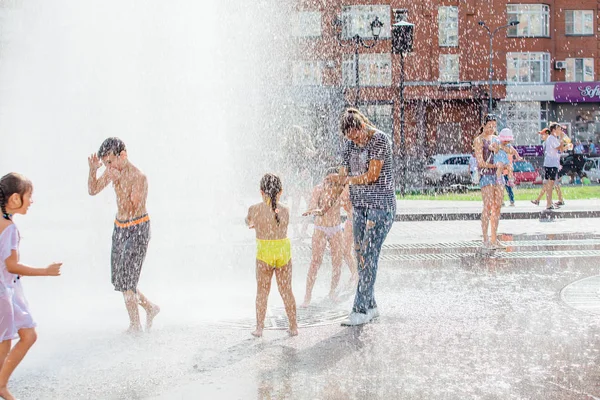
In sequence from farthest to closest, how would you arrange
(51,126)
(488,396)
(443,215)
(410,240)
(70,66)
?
(51,126) → (70,66) → (443,215) → (410,240) → (488,396)

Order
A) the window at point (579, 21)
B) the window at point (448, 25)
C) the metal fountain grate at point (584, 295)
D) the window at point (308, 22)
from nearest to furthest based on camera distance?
the metal fountain grate at point (584, 295) → the window at point (308, 22) → the window at point (448, 25) → the window at point (579, 21)

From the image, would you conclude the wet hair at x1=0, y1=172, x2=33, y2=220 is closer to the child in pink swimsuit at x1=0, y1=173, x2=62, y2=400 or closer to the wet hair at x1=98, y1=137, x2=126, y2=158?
the child in pink swimsuit at x1=0, y1=173, x2=62, y2=400

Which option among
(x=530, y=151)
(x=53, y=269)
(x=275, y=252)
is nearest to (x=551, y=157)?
(x=275, y=252)

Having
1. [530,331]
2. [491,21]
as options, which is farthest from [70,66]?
[491,21]

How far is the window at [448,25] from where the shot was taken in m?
44.9

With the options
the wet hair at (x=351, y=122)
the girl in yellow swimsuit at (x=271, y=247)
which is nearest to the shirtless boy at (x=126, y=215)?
the girl in yellow swimsuit at (x=271, y=247)

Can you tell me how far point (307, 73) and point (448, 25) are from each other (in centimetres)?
902

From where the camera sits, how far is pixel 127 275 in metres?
6.07

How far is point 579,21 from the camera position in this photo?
154 feet

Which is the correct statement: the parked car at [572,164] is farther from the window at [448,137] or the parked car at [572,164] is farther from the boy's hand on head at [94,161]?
the boy's hand on head at [94,161]

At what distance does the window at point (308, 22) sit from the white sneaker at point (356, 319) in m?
39.2

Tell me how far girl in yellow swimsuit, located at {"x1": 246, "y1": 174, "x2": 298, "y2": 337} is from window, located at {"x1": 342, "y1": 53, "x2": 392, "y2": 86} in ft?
126

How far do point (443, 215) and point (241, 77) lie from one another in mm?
28219

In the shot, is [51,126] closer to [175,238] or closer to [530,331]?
[175,238]
